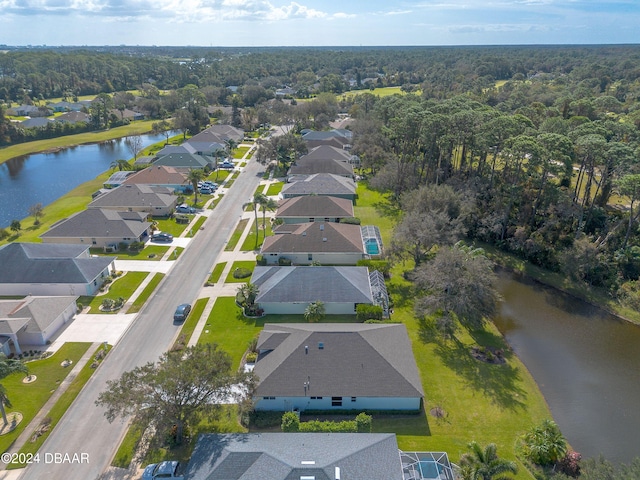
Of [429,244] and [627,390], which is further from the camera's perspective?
[429,244]

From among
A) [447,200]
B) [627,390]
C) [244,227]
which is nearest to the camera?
[627,390]

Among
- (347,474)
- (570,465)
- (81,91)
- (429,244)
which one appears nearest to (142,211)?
(429,244)

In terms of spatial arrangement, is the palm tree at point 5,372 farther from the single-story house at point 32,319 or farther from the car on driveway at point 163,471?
the car on driveway at point 163,471

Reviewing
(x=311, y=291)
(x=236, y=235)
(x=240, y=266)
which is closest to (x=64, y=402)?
(x=311, y=291)

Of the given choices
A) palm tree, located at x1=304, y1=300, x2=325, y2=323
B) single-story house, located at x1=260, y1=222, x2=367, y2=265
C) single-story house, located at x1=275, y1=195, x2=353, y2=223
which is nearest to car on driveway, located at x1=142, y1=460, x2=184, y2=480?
palm tree, located at x1=304, y1=300, x2=325, y2=323

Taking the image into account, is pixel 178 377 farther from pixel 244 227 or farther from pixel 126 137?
pixel 126 137

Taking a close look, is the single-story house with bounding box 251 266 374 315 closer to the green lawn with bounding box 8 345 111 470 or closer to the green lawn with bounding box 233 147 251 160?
the green lawn with bounding box 8 345 111 470
